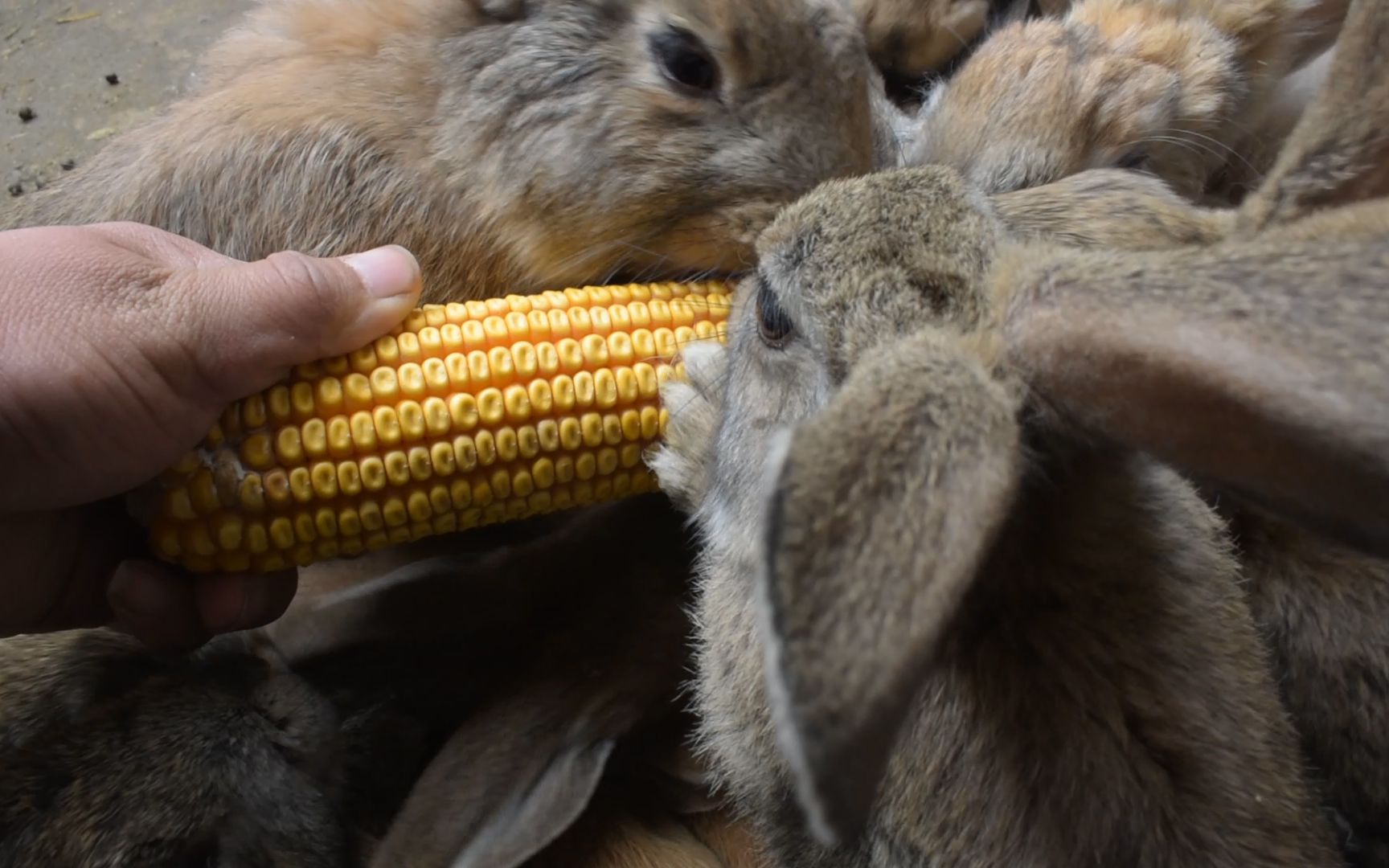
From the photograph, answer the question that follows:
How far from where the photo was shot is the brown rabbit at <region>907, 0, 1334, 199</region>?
1.75m

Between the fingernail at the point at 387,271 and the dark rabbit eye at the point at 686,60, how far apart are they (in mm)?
530

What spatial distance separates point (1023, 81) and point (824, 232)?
79cm

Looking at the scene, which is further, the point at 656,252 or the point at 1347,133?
the point at 656,252

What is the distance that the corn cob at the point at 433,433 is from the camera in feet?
4.86

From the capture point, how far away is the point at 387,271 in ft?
5.22

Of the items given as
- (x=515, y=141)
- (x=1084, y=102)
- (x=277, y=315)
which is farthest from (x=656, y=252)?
(x=1084, y=102)

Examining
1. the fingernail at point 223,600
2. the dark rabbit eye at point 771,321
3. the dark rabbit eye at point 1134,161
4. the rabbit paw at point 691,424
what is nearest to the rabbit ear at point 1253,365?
the dark rabbit eye at point 771,321

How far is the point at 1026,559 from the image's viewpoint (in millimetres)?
1198

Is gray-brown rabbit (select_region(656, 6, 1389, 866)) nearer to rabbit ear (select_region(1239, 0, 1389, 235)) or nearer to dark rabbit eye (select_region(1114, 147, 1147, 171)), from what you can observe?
rabbit ear (select_region(1239, 0, 1389, 235))

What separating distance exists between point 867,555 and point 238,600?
1.23 metres

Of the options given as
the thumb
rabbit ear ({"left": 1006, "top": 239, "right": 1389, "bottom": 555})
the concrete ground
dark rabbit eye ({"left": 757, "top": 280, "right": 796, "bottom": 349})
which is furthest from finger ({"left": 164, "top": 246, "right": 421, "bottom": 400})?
the concrete ground

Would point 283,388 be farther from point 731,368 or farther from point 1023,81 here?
point 1023,81

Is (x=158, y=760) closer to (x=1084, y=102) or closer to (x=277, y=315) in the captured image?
(x=277, y=315)

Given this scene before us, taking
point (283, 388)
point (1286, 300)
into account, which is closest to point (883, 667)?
point (1286, 300)
